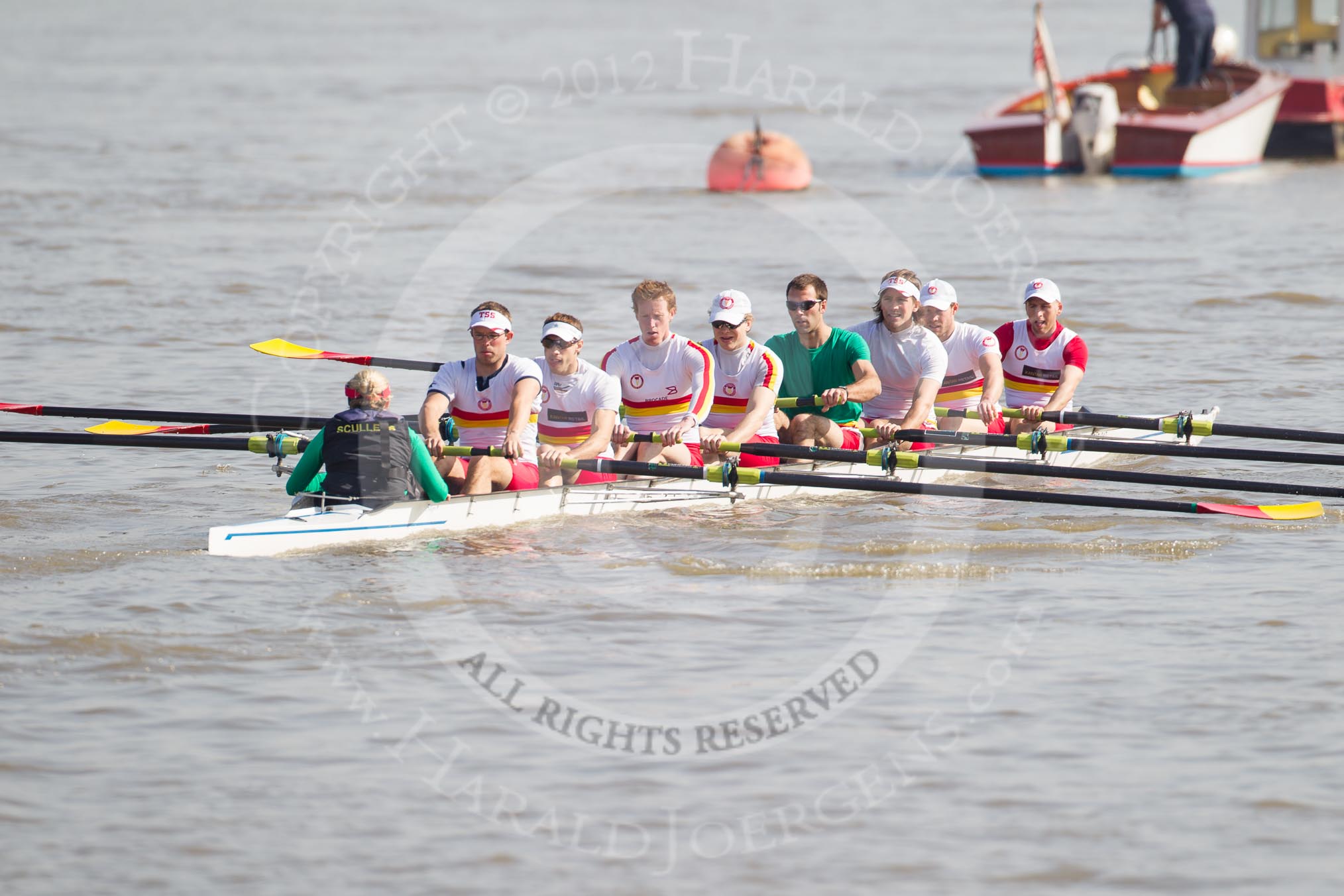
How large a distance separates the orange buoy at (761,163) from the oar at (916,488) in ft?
58.6

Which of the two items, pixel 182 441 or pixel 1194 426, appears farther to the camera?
pixel 1194 426

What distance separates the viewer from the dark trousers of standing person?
87.8ft

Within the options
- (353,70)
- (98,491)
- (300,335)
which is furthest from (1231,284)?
(353,70)

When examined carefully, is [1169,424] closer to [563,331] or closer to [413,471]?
[563,331]

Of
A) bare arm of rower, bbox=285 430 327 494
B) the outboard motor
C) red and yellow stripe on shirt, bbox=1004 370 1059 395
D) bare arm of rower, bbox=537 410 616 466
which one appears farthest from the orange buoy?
bare arm of rower, bbox=285 430 327 494

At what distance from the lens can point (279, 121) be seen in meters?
37.5

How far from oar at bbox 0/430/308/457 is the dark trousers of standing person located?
2054 cm

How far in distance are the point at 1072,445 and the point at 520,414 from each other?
372cm

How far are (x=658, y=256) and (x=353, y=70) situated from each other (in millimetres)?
30724

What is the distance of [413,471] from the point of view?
9375mm

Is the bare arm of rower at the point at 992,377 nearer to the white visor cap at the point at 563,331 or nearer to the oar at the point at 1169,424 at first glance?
the oar at the point at 1169,424

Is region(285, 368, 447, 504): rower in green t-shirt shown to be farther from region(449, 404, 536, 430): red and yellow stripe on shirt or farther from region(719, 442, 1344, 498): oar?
region(719, 442, 1344, 498): oar

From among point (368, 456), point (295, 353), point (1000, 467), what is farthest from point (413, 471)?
point (295, 353)

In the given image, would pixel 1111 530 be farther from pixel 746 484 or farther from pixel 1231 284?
pixel 1231 284
